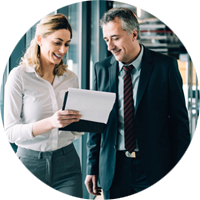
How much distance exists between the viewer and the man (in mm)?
1358

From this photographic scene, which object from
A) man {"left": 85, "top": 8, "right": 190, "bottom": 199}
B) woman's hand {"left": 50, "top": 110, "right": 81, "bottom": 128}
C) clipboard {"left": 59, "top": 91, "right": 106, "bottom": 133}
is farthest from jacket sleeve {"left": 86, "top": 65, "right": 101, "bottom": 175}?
woman's hand {"left": 50, "top": 110, "right": 81, "bottom": 128}

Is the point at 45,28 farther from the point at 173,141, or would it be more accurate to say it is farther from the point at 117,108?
the point at 173,141

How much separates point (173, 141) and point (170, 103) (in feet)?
0.76

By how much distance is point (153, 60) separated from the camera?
1401mm

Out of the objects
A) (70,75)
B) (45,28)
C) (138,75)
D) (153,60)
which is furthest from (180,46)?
(45,28)

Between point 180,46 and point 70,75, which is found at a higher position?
point 180,46

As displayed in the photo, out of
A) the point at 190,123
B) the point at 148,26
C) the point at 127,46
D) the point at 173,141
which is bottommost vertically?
Answer: the point at 173,141

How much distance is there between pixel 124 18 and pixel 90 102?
56 centimetres

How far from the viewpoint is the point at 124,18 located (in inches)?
A: 54.1

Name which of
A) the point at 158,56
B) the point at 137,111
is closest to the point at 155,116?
the point at 137,111

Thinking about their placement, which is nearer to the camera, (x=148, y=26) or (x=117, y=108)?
(x=117, y=108)

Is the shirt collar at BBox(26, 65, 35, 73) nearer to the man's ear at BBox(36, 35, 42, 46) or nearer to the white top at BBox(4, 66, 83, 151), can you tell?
the white top at BBox(4, 66, 83, 151)

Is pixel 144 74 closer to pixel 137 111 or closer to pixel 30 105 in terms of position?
pixel 137 111

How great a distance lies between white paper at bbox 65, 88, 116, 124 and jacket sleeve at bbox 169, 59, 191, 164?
381 mm
